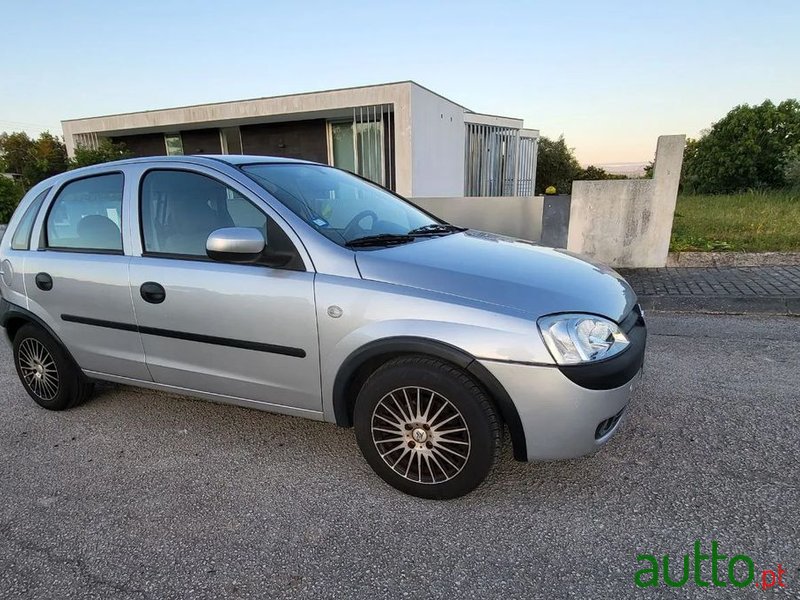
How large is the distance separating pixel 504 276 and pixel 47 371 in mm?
3213

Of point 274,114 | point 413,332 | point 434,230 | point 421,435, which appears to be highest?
point 274,114

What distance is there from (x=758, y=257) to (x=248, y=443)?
23.4ft

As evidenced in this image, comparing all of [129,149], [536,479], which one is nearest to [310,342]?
[536,479]

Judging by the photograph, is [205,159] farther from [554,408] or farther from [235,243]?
[554,408]

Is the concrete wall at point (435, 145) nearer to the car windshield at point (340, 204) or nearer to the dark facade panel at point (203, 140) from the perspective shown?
the dark facade panel at point (203, 140)

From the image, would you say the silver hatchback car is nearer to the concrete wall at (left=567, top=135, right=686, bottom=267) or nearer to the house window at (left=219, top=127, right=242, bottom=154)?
the concrete wall at (left=567, top=135, right=686, bottom=267)

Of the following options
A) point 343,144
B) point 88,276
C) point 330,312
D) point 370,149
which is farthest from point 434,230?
point 343,144

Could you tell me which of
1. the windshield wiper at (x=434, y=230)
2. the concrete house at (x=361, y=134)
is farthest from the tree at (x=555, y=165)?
the windshield wiper at (x=434, y=230)

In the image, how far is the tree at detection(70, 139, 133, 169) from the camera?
1330 centimetres

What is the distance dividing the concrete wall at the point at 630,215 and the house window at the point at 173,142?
14.5m

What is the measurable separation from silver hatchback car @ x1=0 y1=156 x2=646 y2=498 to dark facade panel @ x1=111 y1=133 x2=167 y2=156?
15.8m

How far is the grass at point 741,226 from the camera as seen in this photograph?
706cm

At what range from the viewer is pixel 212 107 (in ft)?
45.8

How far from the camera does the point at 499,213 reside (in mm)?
7934
